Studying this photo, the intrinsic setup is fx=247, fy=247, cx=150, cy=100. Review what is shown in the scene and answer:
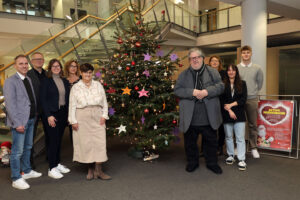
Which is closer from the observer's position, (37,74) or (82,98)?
(82,98)

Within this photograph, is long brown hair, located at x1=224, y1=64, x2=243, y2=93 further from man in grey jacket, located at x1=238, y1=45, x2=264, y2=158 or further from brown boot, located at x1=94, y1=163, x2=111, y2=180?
brown boot, located at x1=94, y1=163, x2=111, y2=180

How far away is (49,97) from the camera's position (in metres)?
3.54

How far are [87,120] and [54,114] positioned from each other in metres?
0.58

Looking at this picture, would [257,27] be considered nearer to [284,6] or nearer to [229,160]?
[284,6]

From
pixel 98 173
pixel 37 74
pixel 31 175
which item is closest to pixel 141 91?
pixel 98 173

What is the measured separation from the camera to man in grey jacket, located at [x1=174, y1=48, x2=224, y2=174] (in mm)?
3537

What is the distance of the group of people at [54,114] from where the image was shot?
10.6 feet

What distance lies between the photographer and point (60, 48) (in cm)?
629

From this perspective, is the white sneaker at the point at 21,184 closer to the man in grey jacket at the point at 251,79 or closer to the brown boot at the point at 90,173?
the brown boot at the point at 90,173

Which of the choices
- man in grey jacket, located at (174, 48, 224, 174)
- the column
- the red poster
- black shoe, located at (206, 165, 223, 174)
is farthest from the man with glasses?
the column

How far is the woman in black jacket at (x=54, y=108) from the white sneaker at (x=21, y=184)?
395 millimetres

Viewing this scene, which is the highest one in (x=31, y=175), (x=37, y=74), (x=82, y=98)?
(x=37, y=74)

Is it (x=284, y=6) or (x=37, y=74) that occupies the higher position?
(x=284, y=6)

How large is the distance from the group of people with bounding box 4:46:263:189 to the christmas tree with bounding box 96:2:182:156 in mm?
454
